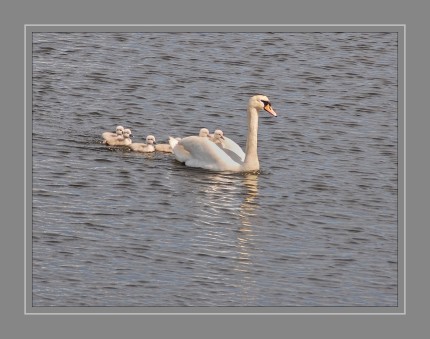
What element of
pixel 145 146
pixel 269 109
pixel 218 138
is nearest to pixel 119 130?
pixel 145 146

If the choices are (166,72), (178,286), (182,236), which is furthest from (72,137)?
(178,286)

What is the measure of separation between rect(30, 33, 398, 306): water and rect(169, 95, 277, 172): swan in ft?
0.64

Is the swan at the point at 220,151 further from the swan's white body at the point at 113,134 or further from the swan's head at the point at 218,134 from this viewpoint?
the swan's white body at the point at 113,134

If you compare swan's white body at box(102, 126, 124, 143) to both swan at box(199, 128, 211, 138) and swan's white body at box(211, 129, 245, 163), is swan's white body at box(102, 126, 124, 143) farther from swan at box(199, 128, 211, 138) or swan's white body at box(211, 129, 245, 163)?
swan's white body at box(211, 129, 245, 163)

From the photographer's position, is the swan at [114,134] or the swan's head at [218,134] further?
the swan at [114,134]

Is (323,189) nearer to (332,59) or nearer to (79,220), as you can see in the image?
(79,220)

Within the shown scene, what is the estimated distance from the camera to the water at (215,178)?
2517 centimetres

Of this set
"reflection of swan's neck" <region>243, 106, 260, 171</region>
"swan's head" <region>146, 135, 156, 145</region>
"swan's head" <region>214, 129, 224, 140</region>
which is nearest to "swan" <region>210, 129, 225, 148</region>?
"swan's head" <region>214, 129, 224, 140</region>

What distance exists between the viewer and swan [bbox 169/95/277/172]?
3080cm

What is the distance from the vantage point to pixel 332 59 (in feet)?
117

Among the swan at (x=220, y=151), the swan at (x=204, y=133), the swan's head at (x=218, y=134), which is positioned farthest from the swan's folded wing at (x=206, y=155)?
the swan at (x=204, y=133)

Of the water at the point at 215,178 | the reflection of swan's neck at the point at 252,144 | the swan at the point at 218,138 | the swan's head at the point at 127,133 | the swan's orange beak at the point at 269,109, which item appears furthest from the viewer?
the swan's head at the point at 127,133

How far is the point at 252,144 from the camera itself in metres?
30.9

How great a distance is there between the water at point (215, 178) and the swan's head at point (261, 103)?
816 millimetres
